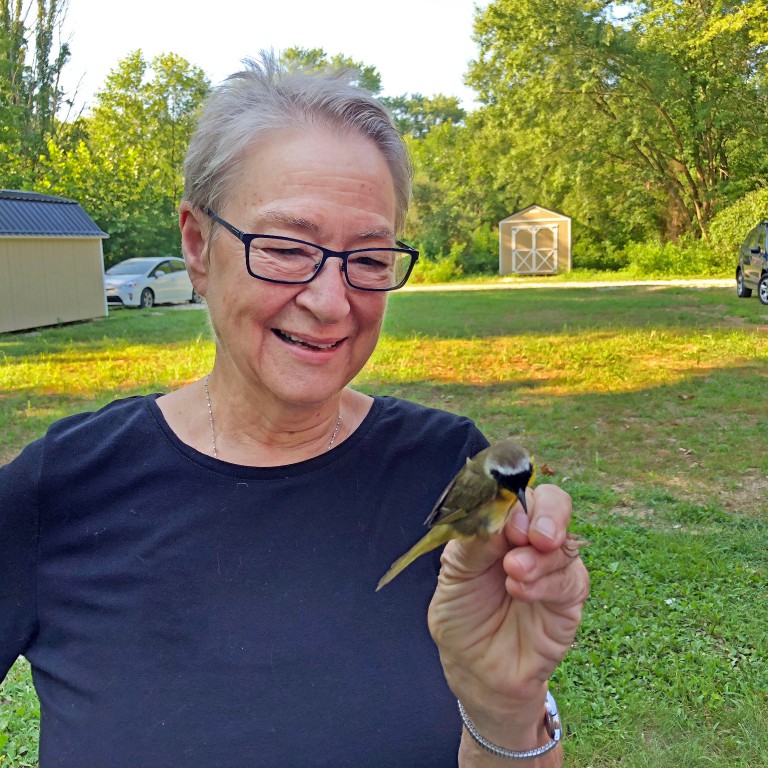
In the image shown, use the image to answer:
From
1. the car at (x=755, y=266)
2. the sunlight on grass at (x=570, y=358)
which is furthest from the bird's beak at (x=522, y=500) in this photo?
the car at (x=755, y=266)

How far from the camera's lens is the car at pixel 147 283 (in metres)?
21.2

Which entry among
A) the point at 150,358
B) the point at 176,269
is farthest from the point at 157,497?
the point at 176,269

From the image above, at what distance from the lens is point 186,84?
124 ft

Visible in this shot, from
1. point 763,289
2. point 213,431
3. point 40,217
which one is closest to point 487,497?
point 213,431

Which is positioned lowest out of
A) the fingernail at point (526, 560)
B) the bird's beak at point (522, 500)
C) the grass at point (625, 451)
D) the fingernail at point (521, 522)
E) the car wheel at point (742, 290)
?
the grass at point (625, 451)

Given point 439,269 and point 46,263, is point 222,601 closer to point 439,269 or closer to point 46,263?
point 46,263

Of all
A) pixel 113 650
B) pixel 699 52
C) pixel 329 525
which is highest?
pixel 699 52

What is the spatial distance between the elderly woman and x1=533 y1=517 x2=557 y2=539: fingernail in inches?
16.7

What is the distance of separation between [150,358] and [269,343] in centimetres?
1020

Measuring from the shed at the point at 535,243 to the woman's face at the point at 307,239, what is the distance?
35.6 meters

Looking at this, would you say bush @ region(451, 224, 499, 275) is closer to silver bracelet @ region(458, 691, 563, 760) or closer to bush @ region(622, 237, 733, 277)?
bush @ region(622, 237, 733, 277)

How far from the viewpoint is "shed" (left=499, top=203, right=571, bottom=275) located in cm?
3647

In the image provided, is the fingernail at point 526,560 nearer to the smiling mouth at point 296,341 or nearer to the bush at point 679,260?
the smiling mouth at point 296,341

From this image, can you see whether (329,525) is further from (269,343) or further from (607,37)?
(607,37)
